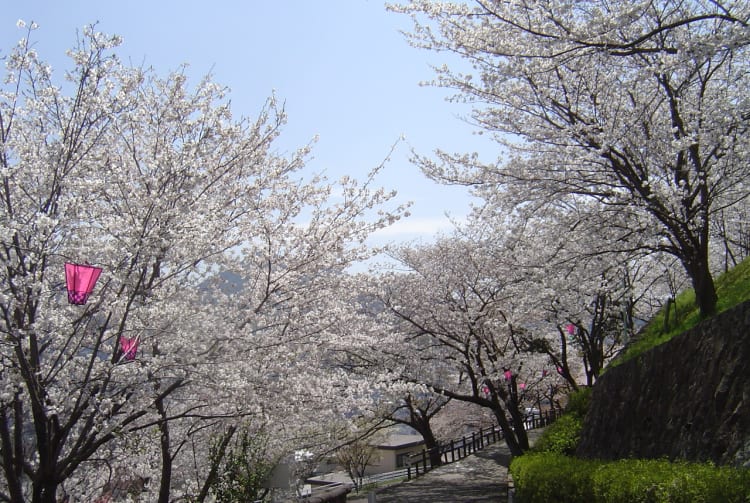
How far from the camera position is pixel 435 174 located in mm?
11312

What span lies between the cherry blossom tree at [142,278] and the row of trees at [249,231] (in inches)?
1.4

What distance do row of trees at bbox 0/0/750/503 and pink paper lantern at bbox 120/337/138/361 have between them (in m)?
0.07

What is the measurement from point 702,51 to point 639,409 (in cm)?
513

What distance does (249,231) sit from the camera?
8.11 metres

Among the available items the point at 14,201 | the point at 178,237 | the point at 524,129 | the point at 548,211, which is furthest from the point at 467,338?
the point at 14,201

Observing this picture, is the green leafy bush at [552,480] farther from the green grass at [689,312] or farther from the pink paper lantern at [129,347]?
the pink paper lantern at [129,347]

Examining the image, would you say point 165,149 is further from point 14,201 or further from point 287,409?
point 287,409

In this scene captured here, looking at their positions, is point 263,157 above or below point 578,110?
below

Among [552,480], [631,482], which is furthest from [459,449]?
[631,482]

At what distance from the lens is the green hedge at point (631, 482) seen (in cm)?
473

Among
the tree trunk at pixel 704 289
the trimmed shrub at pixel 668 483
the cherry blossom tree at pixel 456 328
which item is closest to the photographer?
the trimmed shrub at pixel 668 483

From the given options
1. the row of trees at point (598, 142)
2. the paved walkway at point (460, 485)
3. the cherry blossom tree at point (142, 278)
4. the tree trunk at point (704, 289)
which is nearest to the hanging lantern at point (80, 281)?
the cherry blossom tree at point (142, 278)

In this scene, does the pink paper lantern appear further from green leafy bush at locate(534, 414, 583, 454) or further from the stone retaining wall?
green leafy bush at locate(534, 414, 583, 454)

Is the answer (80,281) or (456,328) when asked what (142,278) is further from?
(456,328)
